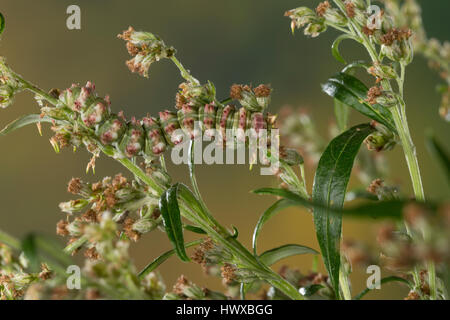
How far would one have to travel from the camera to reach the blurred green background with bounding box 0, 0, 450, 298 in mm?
1694

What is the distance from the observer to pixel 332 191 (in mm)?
505

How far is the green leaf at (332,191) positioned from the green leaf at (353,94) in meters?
0.05

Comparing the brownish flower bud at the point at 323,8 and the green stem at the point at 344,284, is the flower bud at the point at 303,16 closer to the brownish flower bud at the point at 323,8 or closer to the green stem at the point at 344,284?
the brownish flower bud at the point at 323,8

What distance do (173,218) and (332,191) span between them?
146 millimetres

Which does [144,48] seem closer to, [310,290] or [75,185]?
[75,185]

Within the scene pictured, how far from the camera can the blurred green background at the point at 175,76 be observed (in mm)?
1694

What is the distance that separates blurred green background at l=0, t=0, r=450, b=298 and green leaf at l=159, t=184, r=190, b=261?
1.10 meters

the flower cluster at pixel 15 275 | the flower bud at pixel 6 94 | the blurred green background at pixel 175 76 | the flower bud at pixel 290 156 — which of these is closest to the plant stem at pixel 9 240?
the flower cluster at pixel 15 275

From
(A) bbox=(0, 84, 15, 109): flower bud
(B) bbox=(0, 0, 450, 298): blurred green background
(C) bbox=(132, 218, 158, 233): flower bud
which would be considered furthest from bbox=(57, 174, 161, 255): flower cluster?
(B) bbox=(0, 0, 450, 298): blurred green background

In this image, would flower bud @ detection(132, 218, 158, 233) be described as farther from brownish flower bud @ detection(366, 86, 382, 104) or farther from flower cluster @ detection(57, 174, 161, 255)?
brownish flower bud @ detection(366, 86, 382, 104)

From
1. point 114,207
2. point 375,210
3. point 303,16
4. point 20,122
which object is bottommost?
point 375,210

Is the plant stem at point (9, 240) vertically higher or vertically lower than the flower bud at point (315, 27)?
lower

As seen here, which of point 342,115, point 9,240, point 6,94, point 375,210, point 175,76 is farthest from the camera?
point 175,76

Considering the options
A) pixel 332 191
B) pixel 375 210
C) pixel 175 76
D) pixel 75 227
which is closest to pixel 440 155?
pixel 375 210
